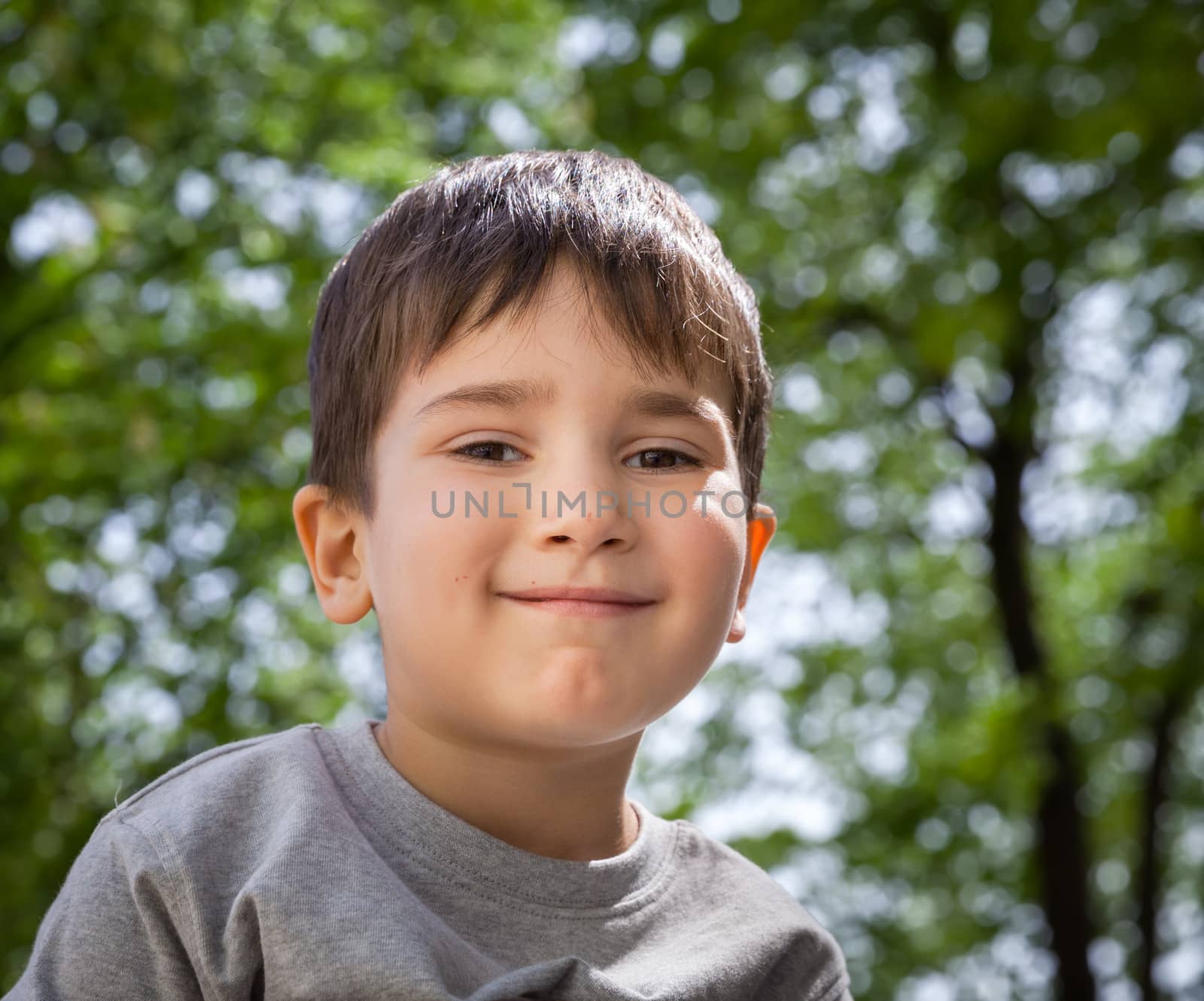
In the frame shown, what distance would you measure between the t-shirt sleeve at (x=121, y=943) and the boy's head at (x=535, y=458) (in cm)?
29

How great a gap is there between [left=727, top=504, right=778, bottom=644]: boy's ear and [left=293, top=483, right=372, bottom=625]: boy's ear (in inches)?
15.6

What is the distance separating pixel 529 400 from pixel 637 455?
0.12 m

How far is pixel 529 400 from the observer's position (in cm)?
121

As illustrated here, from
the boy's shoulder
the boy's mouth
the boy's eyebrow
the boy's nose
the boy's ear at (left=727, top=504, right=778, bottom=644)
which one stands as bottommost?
the boy's shoulder

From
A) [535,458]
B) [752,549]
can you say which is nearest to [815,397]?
[752,549]

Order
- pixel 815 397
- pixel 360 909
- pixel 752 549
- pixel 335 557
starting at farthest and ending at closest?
pixel 815 397, pixel 752 549, pixel 335 557, pixel 360 909

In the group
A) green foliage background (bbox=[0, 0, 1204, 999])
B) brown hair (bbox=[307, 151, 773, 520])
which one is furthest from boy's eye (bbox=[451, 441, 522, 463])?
green foliage background (bbox=[0, 0, 1204, 999])

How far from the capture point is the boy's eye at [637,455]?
123cm

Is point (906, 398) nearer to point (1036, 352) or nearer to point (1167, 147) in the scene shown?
point (1036, 352)

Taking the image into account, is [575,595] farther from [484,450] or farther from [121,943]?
[121,943]

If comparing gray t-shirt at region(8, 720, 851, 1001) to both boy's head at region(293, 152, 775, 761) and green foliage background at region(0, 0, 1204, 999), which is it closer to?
boy's head at region(293, 152, 775, 761)

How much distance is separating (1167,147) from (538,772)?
3.63 meters

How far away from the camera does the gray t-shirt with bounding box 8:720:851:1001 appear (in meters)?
1.12

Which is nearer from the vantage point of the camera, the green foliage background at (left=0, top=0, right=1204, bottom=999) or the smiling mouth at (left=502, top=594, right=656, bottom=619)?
the smiling mouth at (left=502, top=594, right=656, bottom=619)
